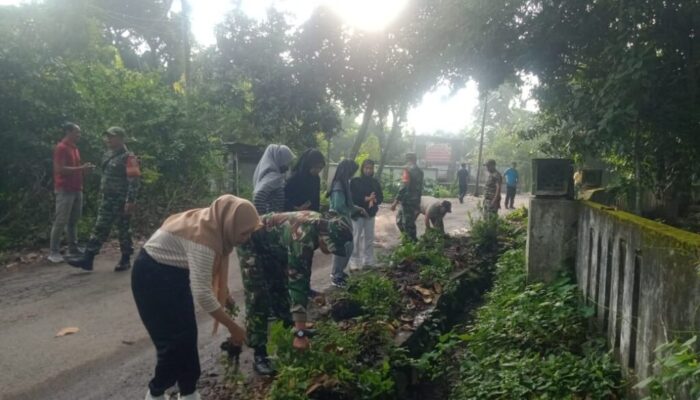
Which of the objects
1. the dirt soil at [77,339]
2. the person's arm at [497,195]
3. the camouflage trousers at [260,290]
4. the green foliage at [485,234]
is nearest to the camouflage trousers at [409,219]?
the green foliage at [485,234]

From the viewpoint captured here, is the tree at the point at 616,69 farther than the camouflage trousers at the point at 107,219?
No

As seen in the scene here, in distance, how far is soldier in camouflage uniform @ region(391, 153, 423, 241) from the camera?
8812 mm

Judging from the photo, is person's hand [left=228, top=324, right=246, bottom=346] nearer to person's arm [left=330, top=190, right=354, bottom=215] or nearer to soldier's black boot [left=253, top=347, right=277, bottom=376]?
soldier's black boot [left=253, top=347, right=277, bottom=376]

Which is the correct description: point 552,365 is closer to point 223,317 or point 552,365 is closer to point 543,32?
point 223,317

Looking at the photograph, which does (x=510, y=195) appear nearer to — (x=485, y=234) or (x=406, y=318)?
→ (x=485, y=234)

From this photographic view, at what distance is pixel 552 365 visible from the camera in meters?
3.81

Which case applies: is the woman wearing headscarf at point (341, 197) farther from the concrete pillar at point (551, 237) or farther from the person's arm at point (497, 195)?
the person's arm at point (497, 195)

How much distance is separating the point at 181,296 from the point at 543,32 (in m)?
7.10

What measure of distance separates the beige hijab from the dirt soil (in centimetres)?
130

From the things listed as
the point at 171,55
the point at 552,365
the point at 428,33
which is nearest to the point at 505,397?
the point at 552,365

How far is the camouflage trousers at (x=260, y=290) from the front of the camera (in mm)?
3914

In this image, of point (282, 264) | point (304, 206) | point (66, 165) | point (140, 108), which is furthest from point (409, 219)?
point (140, 108)

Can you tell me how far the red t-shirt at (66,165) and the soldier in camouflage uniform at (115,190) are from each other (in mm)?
608

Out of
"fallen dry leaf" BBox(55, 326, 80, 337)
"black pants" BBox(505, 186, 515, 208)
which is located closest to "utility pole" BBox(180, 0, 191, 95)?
"fallen dry leaf" BBox(55, 326, 80, 337)
